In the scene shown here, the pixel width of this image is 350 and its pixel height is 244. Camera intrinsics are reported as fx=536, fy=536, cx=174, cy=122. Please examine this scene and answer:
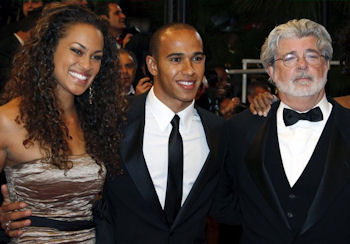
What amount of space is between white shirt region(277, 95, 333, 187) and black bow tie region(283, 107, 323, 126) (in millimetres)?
41

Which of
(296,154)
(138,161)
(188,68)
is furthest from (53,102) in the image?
(296,154)

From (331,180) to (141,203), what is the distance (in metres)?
0.84

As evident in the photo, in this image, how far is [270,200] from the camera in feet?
7.55

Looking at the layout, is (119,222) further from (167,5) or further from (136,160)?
(167,5)

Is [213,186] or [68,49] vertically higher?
[68,49]

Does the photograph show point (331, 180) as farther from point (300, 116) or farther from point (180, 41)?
point (180, 41)

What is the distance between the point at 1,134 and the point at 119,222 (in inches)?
27.6

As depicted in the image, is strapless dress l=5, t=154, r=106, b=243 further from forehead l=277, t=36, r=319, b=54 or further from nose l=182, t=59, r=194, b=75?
forehead l=277, t=36, r=319, b=54

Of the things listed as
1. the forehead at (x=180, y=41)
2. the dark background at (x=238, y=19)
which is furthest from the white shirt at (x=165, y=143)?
the dark background at (x=238, y=19)

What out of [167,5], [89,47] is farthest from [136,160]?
[167,5]

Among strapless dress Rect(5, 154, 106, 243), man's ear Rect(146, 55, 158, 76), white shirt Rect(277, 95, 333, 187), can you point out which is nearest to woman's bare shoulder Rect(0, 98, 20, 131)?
strapless dress Rect(5, 154, 106, 243)

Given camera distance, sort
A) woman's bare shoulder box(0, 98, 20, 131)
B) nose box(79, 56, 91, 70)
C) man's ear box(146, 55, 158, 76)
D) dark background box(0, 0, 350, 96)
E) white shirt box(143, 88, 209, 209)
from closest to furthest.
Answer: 1. woman's bare shoulder box(0, 98, 20, 131)
2. nose box(79, 56, 91, 70)
3. white shirt box(143, 88, 209, 209)
4. man's ear box(146, 55, 158, 76)
5. dark background box(0, 0, 350, 96)

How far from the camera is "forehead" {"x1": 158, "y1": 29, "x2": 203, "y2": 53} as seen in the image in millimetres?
2631

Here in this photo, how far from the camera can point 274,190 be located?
7.57ft
